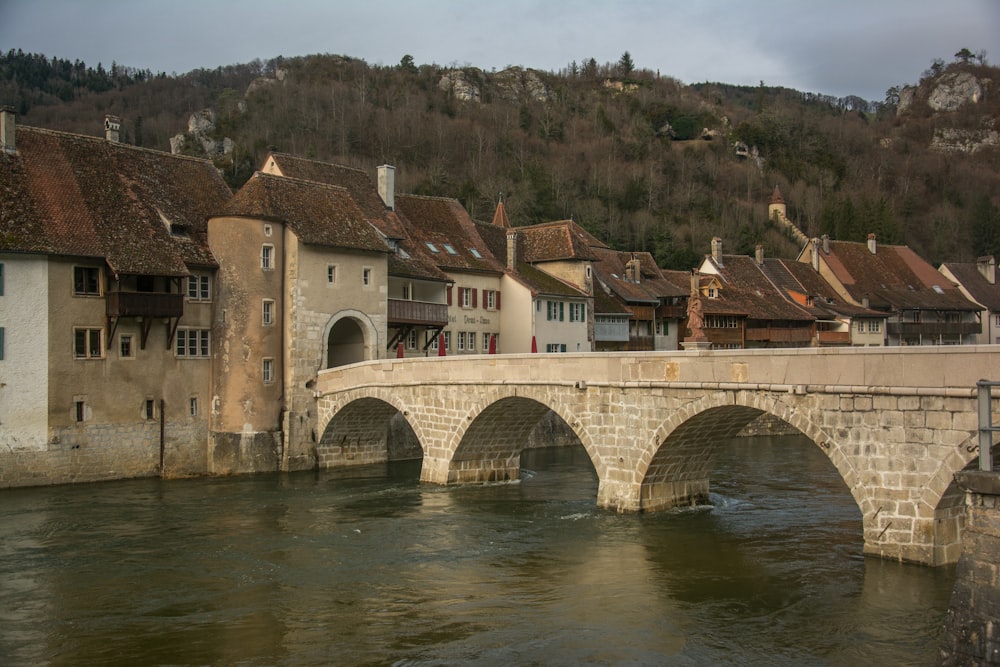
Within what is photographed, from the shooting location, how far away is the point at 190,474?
32281mm

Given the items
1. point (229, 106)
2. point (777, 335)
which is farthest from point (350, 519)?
point (229, 106)

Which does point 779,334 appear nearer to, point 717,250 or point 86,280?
point 717,250

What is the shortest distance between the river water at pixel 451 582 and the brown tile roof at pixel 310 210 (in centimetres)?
1036

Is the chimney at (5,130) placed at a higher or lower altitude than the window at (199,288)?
higher

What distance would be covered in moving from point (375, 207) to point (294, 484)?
14.6 meters

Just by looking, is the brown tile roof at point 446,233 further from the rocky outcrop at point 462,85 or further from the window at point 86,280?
the rocky outcrop at point 462,85

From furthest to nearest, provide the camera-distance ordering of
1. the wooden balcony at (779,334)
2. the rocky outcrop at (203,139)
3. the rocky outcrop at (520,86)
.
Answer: the rocky outcrop at (520,86) → the rocky outcrop at (203,139) → the wooden balcony at (779,334)

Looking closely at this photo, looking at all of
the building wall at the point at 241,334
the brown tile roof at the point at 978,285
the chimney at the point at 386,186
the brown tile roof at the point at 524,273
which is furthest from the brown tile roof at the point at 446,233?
the brown tile roof at the point at 978,285

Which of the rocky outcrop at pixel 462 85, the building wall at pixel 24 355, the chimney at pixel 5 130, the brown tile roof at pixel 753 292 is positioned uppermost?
the rocky outcrop at pixel 462 85

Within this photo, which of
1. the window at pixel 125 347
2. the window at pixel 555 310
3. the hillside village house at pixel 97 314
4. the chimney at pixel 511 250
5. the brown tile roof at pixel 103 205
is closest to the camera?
the hillside village house at pixel 97 314

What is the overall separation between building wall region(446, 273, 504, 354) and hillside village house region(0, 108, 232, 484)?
11922 mm

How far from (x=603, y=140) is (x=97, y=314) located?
77899 millimetres

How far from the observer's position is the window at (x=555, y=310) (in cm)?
4453

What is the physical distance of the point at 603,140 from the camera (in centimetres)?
10150
